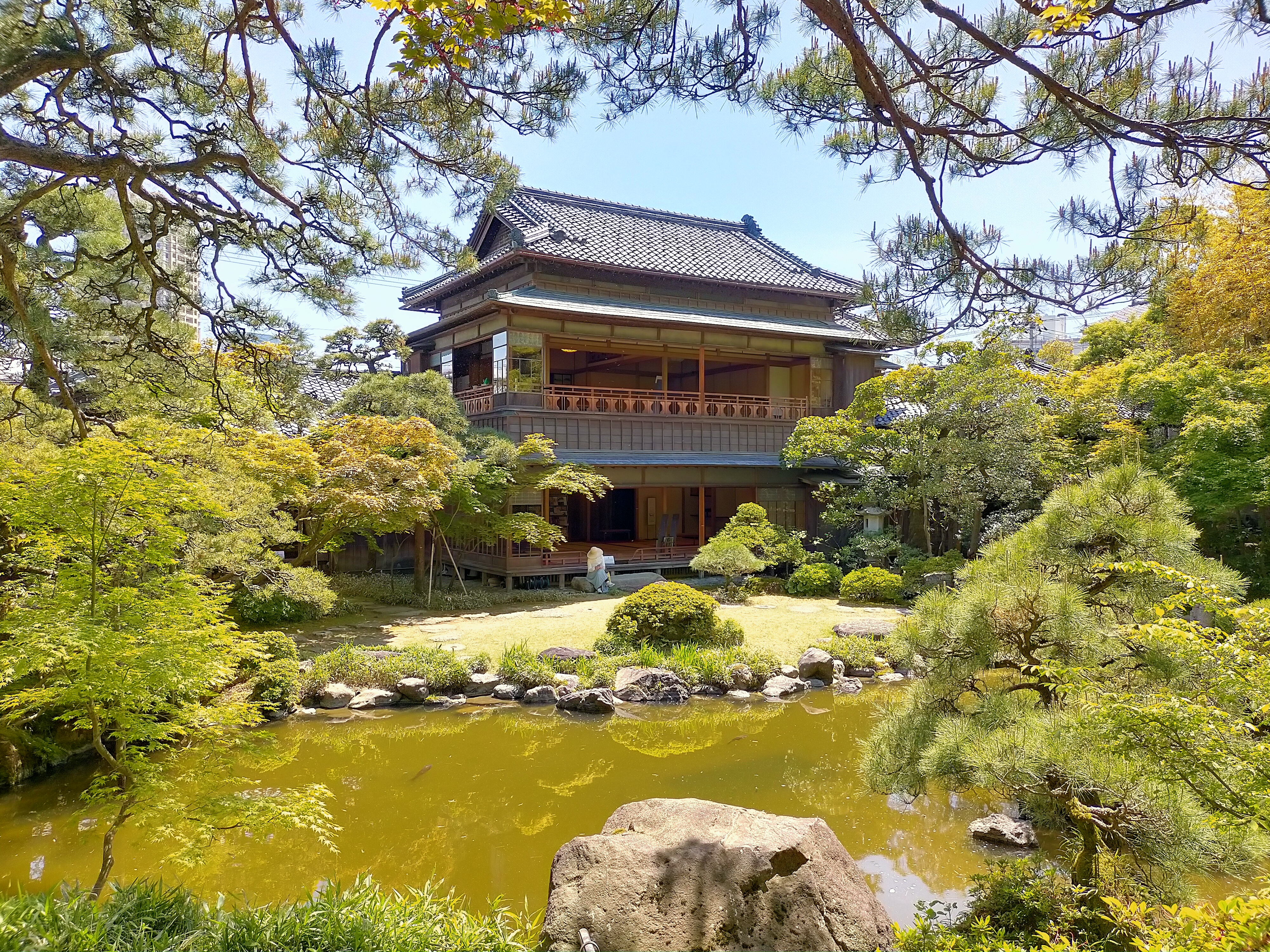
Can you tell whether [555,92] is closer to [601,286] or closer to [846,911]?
[846,911]

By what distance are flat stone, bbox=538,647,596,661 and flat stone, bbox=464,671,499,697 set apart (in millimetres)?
680

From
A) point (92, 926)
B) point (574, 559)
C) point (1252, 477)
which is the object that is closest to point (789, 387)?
point (574, 559)

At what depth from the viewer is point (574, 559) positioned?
14.7 meters

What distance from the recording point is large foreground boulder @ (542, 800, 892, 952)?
3.79 metres

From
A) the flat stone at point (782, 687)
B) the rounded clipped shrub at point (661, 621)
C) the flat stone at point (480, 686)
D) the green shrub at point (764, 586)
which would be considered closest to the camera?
the flat stone at point (480, 686)

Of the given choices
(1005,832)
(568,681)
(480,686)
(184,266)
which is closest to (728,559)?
(568,681)

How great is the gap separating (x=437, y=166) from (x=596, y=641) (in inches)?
251

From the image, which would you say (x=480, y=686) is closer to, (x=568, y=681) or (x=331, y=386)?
(x=568, y=681)

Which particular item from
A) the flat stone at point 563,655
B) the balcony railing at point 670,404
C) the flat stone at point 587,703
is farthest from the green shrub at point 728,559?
the flat stone at point 587,703

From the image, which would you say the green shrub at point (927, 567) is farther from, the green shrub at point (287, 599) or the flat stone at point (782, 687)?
the green shrub at point (287, 599)

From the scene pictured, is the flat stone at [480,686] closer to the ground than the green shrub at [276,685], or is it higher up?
closer to the ground

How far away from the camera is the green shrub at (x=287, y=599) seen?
9.27 meters

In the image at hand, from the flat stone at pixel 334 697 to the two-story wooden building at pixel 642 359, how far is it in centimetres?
585

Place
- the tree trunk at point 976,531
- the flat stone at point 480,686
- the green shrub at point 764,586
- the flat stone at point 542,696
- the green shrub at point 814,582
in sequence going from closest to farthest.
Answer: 1. the flat stone at point 542,696
2. the flat stone at point 480,686
3. the tree trunk at point 976,531
4. the green shrub at point 814,582
5. the green shrub at point 764,586
